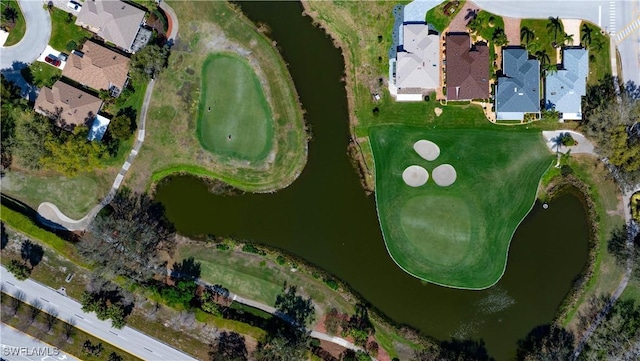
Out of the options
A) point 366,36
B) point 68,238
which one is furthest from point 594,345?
point 68,238

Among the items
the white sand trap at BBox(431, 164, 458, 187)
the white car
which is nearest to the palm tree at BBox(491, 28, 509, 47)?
the white sand trap at BBox(431, 164, 458, 187)

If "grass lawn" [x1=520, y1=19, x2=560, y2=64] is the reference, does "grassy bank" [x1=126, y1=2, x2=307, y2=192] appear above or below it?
below

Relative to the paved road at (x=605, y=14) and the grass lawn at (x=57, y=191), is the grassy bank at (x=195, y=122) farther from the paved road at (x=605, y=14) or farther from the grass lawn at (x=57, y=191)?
the paved road at (x=605, y=14)

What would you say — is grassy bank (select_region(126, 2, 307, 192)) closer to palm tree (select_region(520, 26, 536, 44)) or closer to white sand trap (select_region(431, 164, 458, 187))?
white sand trap (select_region(431, 164, 458, 187))

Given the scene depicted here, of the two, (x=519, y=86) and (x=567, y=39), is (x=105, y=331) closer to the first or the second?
(x=519, y=86)

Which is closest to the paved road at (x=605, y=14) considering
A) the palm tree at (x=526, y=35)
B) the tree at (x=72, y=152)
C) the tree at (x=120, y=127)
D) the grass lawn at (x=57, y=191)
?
the palm tree at (x=526, y=35)

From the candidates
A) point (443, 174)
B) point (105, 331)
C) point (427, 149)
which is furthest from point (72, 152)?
point (443, 174)

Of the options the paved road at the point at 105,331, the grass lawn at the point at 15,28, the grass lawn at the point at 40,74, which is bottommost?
the paved road at the point at 105,331
